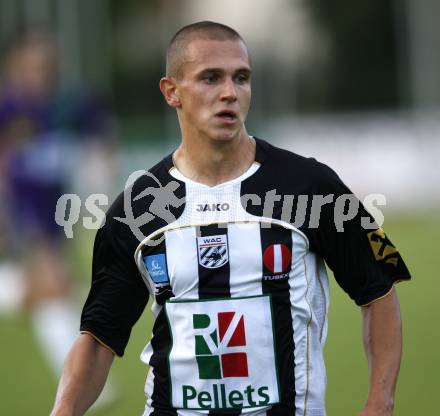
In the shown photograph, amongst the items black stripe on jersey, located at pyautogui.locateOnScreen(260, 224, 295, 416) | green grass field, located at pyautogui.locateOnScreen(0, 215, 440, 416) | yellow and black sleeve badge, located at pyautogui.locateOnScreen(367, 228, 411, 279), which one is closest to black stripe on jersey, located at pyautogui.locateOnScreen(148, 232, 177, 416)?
black stripe on jersey, located at pyautogui.locateOnScreen(260, 224, 295, 416)

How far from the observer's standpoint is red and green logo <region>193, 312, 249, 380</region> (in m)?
3.94

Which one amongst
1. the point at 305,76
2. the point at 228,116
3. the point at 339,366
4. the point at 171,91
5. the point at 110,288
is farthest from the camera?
the point at 305,76

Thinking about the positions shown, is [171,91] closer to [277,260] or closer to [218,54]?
[218,54]

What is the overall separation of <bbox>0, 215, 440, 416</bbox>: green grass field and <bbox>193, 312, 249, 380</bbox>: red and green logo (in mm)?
3013

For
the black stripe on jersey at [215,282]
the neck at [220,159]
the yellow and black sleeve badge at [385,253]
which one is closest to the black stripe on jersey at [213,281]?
the black stripe on jersey at [215,282]

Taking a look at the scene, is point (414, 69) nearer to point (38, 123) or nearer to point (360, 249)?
point (38, 123)

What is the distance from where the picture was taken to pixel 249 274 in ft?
13.1

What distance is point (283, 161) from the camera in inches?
161

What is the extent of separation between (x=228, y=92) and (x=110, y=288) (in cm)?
83

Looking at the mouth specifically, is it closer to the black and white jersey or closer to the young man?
the young man

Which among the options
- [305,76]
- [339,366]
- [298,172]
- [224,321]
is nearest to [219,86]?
[298,172]

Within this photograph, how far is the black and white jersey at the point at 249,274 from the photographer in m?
3.95

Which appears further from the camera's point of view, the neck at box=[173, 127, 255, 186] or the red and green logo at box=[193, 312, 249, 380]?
the neck at box=[173, 127, 255, 186]

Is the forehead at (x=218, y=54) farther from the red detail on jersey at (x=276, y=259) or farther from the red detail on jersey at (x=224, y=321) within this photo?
the red detail on jersey at (x=224, y=321)
